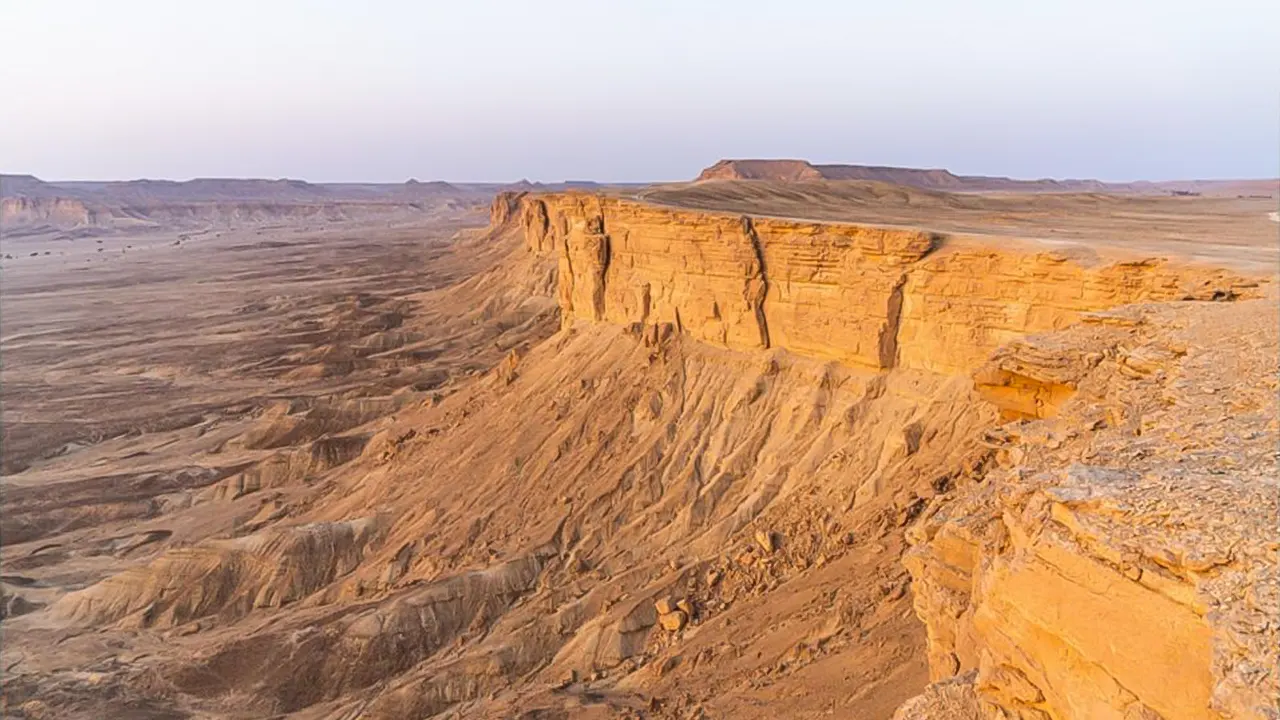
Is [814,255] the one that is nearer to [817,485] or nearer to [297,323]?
[817,485]

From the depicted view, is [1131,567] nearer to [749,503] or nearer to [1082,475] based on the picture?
[1082,475]

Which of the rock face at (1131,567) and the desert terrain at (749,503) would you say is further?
the desert terrain at (749,503)

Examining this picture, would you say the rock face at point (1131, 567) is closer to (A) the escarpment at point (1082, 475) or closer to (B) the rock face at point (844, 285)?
(A) the escarpment at point (1082, 475)

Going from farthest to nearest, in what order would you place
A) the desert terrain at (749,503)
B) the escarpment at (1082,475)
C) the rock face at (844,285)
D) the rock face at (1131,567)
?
1. the rock face at (844,285)
2. the desert terrain at (749,503)
3. the escarpment at (1082,475)
4. the rock face at (1131,567)

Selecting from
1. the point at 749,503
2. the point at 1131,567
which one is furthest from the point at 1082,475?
the point at 749,503

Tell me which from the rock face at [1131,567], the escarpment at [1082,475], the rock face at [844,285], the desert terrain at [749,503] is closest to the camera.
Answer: the rock face at [1131,567]

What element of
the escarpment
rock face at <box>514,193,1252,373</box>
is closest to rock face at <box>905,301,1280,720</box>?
the escarpment

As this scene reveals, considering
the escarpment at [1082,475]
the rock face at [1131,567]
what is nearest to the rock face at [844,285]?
the escarpment at [1082,475]
